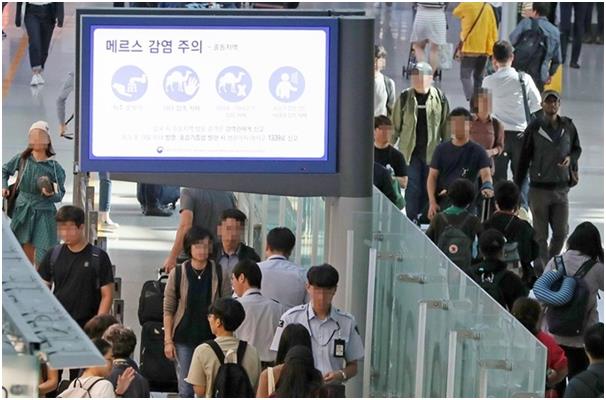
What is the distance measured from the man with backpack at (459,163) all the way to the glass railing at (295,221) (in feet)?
3.85

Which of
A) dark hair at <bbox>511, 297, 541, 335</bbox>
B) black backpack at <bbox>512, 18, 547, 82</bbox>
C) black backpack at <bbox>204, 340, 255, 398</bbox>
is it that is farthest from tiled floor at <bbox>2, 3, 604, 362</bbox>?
dark hair at <bbox>511, 297, 541, 335</bbox>

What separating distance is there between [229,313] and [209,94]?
173cm

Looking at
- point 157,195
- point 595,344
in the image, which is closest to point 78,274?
point 595,344

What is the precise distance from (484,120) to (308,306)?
19.7 feet

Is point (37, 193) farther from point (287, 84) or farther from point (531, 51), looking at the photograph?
point (531, 51)

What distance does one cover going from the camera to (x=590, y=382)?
7.62m

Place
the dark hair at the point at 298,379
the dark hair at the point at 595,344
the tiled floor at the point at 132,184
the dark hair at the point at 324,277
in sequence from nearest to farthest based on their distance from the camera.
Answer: the dark hair at the point at 298,379
the dark hair at the point at 595,344
the dark hair at the point at 324,277
the tiled floor at the point at 132,184

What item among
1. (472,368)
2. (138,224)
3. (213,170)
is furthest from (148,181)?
(138,224)

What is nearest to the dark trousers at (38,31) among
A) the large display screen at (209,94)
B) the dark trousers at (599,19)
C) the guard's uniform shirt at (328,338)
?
the dark trousers at (599,19)

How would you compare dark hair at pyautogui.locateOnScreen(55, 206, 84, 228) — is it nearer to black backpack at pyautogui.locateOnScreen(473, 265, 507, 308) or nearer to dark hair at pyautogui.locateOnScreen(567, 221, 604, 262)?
black backpack at pyautogui.locateOnScreen(473, 265, 507, 308)

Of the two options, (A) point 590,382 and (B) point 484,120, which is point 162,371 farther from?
(B) point 484,120

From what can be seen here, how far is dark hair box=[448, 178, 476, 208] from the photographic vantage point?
1066 centimetres

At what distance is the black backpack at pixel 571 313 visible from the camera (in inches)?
378

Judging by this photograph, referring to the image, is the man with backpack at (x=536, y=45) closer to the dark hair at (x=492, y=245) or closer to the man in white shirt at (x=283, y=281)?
the dark hair at (x=492, y=245)
